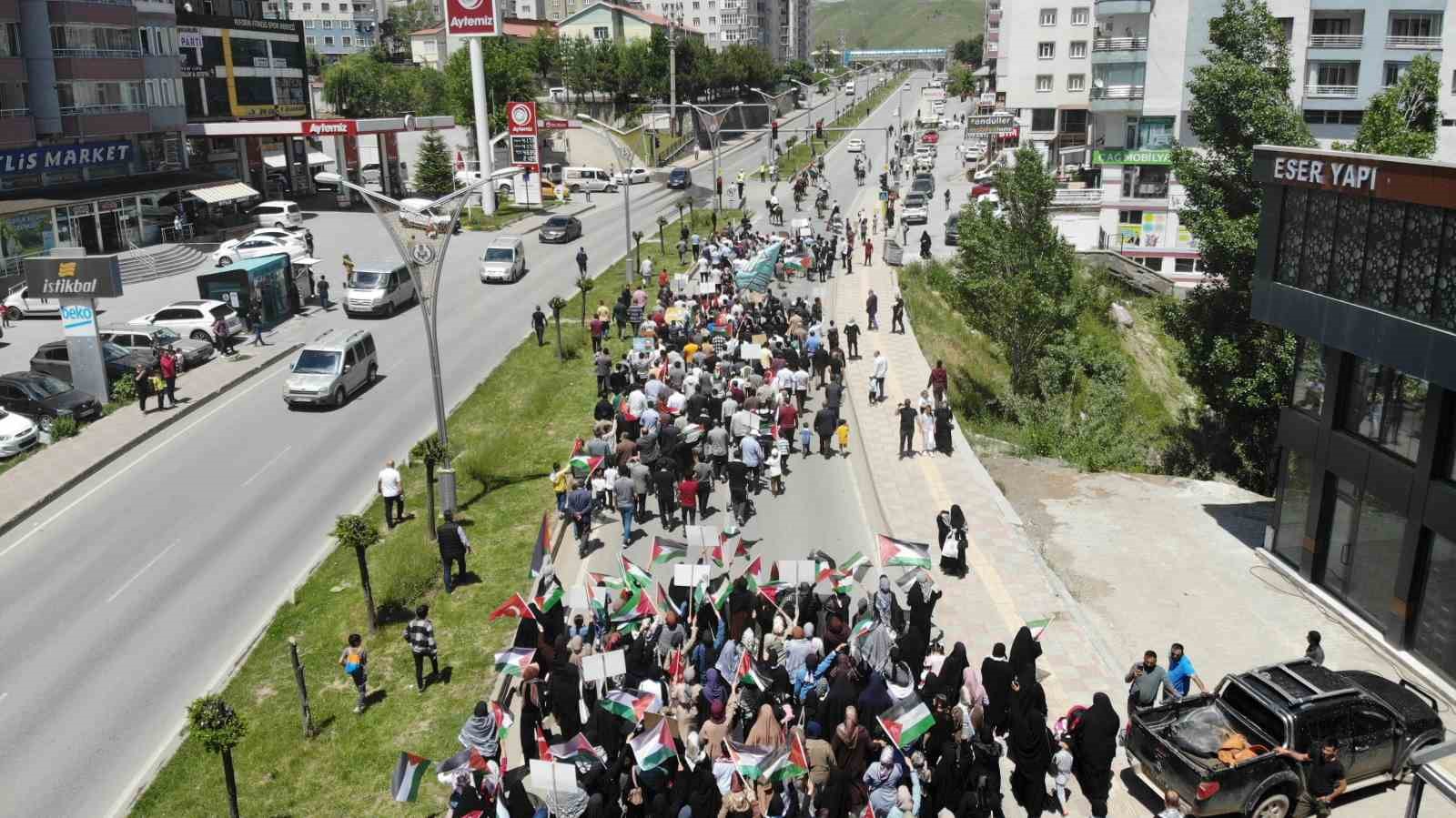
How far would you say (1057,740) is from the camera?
15250mm

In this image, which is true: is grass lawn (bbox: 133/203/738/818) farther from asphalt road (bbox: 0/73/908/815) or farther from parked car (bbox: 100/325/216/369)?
parked car (bbox: 100/325/216/369)

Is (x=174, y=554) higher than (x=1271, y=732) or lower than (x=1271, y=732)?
lower

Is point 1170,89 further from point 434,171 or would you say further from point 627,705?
point 627,705

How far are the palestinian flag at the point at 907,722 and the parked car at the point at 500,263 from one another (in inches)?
1539

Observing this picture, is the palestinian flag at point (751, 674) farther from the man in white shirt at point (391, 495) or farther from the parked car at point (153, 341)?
the parked car at point (153, 341)

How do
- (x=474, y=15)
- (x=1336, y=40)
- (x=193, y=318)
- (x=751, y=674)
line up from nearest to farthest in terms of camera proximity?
(x=751, y=674)
(x=193, y=318)
(x=1336, y=40)
(x=474, y=15)

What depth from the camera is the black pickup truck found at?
45.5 ft

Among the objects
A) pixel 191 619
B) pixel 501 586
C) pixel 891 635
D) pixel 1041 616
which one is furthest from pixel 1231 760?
pixel 191 619

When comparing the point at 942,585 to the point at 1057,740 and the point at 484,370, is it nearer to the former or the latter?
the point at 1057,740

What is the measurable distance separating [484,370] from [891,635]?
23.6m

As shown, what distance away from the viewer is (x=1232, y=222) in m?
30.3

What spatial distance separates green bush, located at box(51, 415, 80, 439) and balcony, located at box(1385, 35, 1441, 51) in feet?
192

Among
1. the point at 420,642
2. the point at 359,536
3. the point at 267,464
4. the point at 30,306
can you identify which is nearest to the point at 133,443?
the point at 267,464

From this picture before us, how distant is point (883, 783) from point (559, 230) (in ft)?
166
